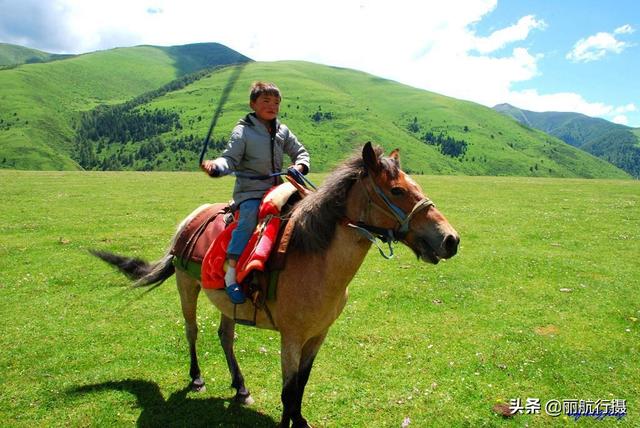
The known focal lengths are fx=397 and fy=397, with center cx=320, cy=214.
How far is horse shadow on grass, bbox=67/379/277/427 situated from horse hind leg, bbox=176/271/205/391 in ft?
0.78

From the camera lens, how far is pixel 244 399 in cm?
712

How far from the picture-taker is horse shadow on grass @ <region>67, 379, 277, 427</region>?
658cm

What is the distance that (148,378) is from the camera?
25.9 ft

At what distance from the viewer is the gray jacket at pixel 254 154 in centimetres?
550

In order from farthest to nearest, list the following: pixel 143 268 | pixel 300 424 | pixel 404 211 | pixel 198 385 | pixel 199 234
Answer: pixel 143 268 < pixel 198 385 < pixel 199 234 < pixel 300 424 < pixel 404 211

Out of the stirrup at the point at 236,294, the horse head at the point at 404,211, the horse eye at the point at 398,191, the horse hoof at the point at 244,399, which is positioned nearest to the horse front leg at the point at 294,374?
the stirrup at the point at 236,294

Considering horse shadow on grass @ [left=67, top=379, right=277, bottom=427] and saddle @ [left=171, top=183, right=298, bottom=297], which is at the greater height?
saddle @ [left=171, top=183, right=298, bottom=297]

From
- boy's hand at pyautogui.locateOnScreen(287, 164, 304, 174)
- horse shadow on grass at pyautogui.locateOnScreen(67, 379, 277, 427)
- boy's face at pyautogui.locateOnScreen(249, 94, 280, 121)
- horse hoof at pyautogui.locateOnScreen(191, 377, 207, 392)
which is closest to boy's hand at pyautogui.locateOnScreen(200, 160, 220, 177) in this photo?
boy's face at pyautogui.locateOnScreen(249, 94, 280, 121)

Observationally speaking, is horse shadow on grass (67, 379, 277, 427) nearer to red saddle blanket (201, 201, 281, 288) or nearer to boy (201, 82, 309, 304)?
red saddle blanket (201, 201, 281, 288)

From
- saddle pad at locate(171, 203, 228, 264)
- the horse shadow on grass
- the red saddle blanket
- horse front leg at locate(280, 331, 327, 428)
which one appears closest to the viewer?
the red saddle blanket

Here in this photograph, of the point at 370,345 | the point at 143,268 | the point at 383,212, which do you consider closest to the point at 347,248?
the point at 383,212

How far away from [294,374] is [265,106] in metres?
3.73

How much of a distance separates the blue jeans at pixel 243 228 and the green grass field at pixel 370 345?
3.11 metres

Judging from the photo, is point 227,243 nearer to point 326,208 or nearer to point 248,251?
point 248,251
